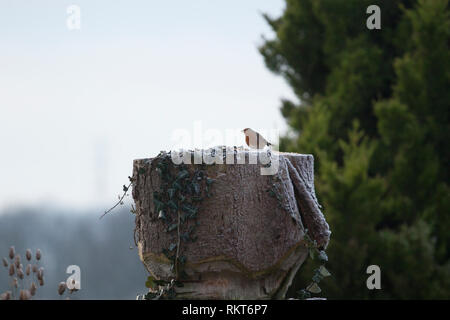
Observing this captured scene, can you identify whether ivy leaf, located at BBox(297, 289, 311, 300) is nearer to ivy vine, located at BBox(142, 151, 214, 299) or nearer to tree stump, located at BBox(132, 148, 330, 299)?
tree stump, located at BBox(132, 148, 330, 299)

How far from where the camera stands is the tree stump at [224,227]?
7.68 feet

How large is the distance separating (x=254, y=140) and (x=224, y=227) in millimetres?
591

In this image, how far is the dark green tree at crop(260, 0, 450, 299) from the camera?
602 cm

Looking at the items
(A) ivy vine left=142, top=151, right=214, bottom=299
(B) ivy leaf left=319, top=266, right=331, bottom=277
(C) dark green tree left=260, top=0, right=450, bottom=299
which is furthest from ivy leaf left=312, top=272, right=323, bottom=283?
(C) dark green tree left=260, top=0, right=450, bottom=299

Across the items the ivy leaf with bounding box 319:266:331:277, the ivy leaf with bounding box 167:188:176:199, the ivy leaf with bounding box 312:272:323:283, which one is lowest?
the ivy leaf with bounding box 312:272:323:283

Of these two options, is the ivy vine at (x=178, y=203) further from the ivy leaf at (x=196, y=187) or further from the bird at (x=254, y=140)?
the bird at (x=254, y=140)

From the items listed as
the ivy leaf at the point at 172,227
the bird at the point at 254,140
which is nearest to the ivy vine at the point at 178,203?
the ivy leaf at the point at 172,227

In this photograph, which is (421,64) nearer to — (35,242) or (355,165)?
(355,165)

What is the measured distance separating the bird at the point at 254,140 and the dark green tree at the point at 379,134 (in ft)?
11.1

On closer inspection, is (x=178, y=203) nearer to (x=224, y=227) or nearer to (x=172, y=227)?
(x=172, y=227)

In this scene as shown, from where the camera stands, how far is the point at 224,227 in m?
2.33

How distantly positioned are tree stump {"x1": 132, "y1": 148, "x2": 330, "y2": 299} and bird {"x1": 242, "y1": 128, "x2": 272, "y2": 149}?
23cm
